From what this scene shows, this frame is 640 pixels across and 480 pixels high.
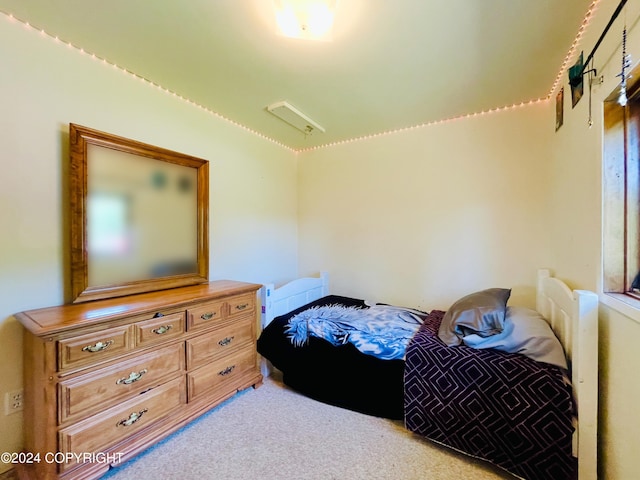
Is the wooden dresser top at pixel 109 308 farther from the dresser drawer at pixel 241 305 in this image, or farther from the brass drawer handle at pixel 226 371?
the brass drawer handle at pixel 226 371

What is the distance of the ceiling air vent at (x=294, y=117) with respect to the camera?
234cm

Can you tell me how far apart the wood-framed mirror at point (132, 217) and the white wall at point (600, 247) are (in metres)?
2.57

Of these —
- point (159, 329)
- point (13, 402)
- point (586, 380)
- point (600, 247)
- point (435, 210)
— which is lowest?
point (13, 402)

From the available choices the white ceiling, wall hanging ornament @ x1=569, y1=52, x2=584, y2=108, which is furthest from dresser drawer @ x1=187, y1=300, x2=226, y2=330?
wall hanging ornament @ x1=569, y1=52, x2=584, y2=108

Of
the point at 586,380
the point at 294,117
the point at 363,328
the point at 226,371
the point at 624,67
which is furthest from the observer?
the point at 294,117

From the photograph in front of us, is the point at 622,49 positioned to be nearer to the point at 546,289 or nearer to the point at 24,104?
the point at 546,289

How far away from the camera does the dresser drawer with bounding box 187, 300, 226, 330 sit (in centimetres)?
176

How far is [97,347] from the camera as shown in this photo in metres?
1.34

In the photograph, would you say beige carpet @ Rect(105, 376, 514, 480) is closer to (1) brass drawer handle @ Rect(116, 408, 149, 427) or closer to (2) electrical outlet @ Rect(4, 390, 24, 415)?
(1) brass drawer handle @ Rect(116, 408, 149, 427)

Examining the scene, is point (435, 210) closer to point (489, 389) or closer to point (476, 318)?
point (476, 318)

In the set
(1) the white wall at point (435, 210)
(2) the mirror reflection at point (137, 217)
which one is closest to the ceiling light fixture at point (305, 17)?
(2) the mirror reflection at point (137, 217)

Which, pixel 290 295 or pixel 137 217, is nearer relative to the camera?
pixel 137 217

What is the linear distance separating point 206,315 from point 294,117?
6.36 ft

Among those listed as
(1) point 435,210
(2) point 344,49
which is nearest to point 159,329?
(2) point 344,49
